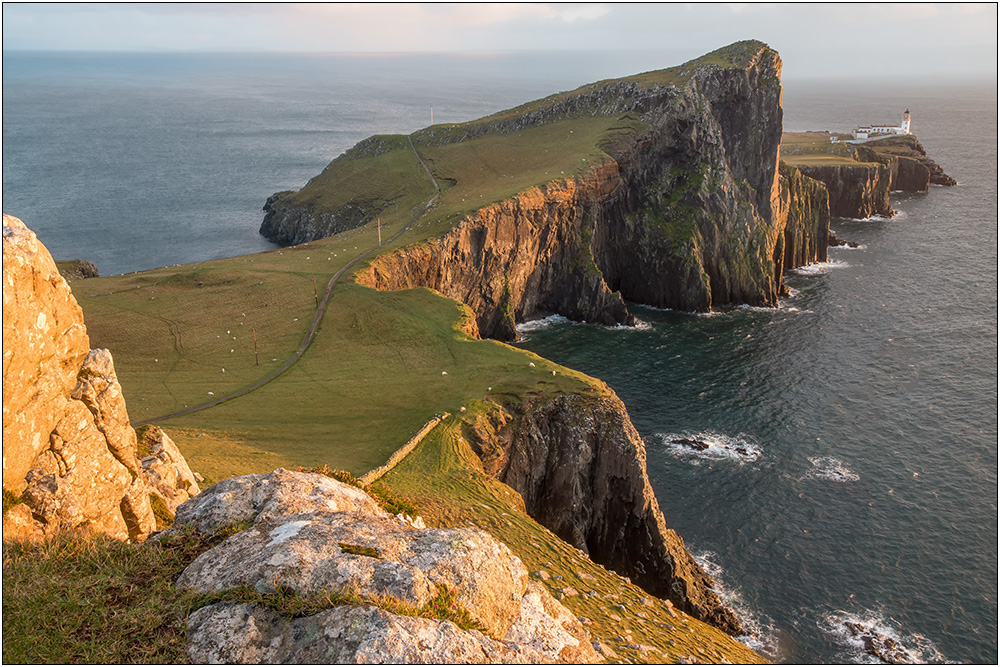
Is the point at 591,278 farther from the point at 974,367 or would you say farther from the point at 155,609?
the point at 155,609

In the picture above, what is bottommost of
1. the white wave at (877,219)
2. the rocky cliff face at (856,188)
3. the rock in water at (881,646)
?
the rock in water at (881,646)

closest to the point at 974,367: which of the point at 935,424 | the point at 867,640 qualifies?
the point at 935,424

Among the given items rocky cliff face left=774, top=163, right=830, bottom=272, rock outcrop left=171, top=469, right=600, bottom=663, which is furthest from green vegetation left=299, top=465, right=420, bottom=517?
rocky cliff face left=774, top=163, right=830, bottom=272

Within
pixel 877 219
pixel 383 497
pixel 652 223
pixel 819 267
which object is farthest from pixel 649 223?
pixel 383 497

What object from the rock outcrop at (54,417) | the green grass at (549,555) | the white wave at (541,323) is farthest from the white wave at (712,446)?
the rock outcrop at (54,417)

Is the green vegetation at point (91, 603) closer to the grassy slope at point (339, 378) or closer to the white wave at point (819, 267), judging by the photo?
the grassy slope at point (339, 378)

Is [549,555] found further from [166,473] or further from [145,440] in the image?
[145,440]
